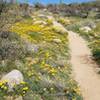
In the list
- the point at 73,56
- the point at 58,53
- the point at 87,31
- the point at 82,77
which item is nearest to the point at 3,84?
the point at 82,77

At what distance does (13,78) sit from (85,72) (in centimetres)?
497

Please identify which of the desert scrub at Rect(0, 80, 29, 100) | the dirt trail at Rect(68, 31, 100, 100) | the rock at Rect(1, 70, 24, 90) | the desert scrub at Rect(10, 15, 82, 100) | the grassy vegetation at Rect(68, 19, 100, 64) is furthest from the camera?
the grassy vegetation at Rect(68, 19, 100, 64)

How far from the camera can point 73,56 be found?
2009 cm

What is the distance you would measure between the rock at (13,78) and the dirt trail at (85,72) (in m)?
2.33

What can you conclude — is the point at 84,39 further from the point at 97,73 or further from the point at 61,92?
the point at 61,92

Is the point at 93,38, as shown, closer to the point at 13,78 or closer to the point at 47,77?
the point at 47,77

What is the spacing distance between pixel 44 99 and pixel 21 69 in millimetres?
2150

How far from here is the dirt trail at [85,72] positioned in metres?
13.3

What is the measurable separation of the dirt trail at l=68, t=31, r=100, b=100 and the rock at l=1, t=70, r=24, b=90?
2328mm

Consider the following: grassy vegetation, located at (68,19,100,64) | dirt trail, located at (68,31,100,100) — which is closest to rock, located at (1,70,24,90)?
dirt trail, located at (68,31,100,100)

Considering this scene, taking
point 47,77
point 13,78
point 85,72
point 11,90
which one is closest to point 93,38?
point 85,72

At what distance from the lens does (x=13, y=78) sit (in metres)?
12.1

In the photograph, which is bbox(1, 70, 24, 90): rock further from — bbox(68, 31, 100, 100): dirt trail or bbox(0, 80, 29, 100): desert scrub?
bbox(68, 31, 100, 100): dirt trail

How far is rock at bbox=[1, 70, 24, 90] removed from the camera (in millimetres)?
11902
